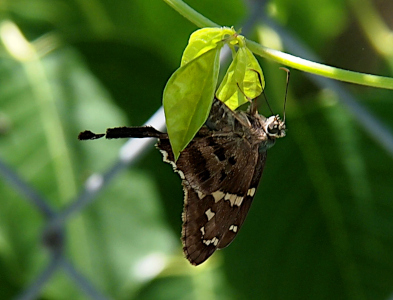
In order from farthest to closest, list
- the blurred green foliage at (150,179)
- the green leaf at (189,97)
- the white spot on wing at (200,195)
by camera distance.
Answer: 1. the blurred green foliage at (150,179)
2. the white spot on wing at (200,195)
3. the green leaf at (189,97)

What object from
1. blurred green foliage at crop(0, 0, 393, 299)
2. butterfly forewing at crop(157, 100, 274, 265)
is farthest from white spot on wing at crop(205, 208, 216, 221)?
blurred green foliage at crop(0, 0, 393, 299)

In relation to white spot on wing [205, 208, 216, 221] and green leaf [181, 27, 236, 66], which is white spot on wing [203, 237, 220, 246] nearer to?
white spot on wing [205, 208, 216, 221]

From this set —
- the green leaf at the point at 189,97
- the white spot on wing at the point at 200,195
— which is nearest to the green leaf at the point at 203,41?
the green leaf at the point at 189,97

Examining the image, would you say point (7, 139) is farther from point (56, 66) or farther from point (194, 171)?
point (194, 171)

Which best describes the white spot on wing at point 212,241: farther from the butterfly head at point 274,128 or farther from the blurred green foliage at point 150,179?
the blurred green foliage at point 150,179

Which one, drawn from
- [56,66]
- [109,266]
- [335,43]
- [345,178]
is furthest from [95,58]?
[335,43]

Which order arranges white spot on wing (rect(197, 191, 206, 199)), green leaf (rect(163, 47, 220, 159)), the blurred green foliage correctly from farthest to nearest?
the blurred green foliage → white spot on wing (rect(197, 191, 206, 199)) → green leaf (rect(163, 47, 220, 159))
